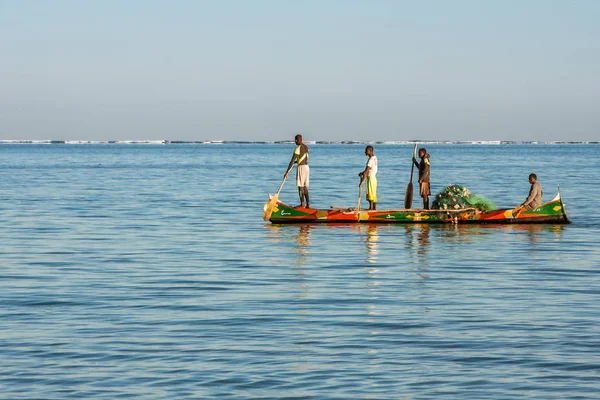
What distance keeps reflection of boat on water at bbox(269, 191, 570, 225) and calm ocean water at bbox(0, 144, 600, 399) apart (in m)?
0.35

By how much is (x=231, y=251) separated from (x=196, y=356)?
10.9 metres

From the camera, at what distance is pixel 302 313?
1380 centimetres

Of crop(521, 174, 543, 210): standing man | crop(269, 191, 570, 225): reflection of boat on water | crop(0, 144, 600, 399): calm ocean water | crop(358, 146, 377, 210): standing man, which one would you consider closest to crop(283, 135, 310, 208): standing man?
crop(269, 191, 570, 225): reflection of boat on water

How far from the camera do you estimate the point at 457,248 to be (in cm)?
2231

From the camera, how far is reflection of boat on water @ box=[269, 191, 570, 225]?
86.5 ft

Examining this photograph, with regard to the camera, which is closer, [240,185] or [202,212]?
[202,212]

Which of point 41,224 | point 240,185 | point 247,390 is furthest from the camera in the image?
point 240,185

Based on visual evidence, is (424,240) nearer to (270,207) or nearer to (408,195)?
(408,195)

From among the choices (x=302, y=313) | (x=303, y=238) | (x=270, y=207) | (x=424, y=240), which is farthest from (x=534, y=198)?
(x=302, y=313)

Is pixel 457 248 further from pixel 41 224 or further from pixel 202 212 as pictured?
pixel 202 212

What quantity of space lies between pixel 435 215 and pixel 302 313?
42.9ft

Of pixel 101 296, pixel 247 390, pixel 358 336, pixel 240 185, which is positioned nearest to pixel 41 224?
pixel 101 296

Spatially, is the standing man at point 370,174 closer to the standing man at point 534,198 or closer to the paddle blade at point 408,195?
the paddle blade at point 408,195

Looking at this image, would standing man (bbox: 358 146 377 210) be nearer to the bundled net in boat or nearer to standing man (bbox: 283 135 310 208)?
standing man (bbox: 283 135 310 208)
